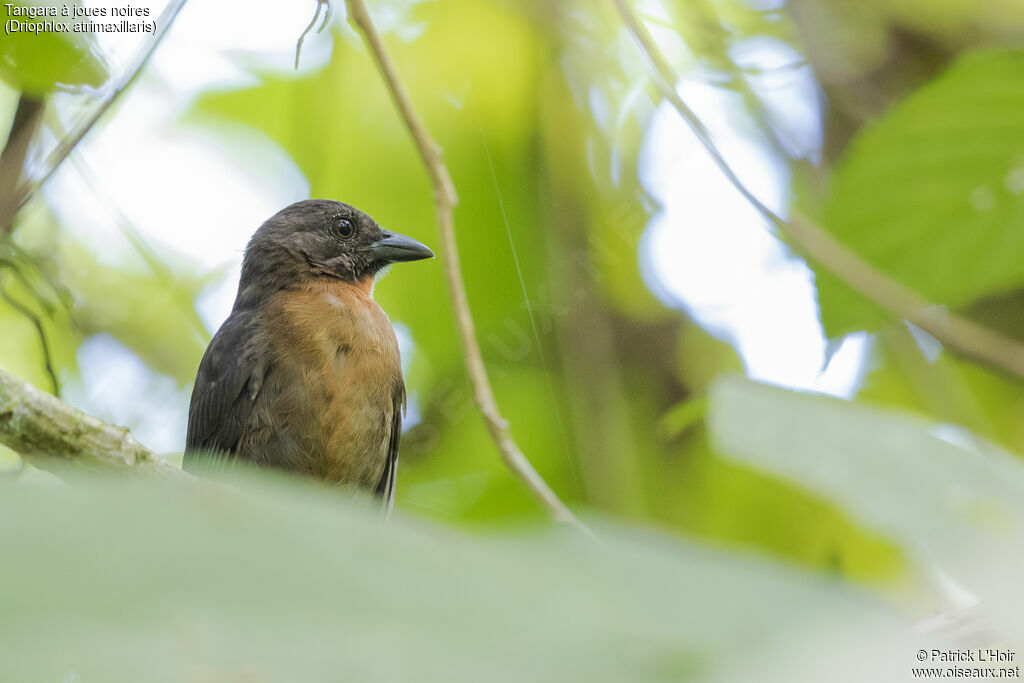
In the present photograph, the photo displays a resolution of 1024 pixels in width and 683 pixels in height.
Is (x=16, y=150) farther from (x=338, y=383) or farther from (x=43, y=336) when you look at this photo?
(x=338, y=383)

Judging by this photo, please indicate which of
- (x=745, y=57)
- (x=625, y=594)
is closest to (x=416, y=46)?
(x=745, y=57)

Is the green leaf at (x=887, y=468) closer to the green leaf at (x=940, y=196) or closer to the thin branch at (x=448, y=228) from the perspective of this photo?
the thin branch at (x=448, y=228)

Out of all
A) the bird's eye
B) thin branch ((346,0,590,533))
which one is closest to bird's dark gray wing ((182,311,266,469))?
the bird's eye

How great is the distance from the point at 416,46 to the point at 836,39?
212 cm

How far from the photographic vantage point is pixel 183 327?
4613mm

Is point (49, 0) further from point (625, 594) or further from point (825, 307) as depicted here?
point (625, 594)

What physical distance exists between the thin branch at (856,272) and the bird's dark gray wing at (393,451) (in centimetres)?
160

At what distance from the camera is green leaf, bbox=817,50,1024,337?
3297 mm

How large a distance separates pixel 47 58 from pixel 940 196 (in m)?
3.06

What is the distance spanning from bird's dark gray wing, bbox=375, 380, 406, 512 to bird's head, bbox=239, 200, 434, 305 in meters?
0.70

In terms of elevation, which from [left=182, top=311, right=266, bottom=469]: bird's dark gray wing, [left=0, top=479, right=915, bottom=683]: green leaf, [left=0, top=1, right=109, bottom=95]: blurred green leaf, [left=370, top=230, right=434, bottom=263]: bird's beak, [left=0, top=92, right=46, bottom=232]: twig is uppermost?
[left=0, top=1, right=109, bottom=95]: blurred green leaf

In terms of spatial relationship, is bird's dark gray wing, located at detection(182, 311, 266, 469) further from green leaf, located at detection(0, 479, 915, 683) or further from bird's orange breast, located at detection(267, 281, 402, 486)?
green leaf, located at detection(0, 479, 915, 683)

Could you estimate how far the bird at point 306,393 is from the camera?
3922 mm

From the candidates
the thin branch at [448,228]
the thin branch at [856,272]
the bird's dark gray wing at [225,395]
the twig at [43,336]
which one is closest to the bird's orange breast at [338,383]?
the bird's dark gray wing at [225,395]
